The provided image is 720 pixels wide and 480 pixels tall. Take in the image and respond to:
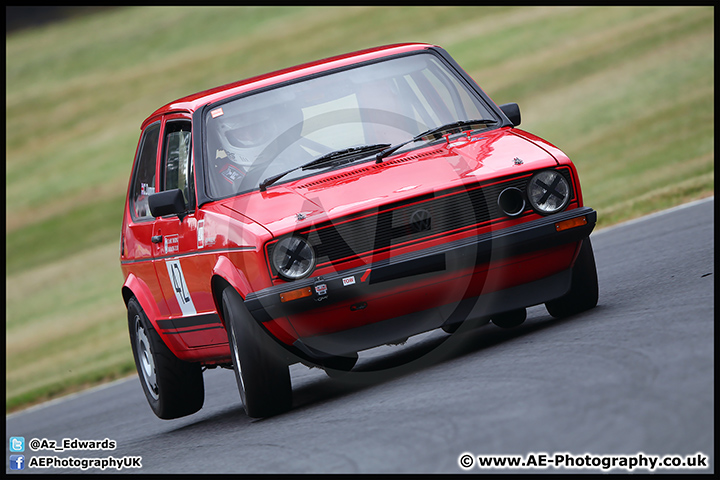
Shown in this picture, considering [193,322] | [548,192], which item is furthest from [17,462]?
[548,192]

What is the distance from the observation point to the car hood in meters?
5.92

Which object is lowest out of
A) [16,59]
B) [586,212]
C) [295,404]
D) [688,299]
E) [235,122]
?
[295,404]

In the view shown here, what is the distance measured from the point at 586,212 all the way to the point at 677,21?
24298 mm

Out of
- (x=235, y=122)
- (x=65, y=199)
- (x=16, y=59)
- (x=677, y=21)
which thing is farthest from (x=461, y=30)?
(x=235, y=122)

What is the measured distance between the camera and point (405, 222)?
596 centimetres

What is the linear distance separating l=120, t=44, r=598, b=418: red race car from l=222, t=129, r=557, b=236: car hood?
1 centimetres

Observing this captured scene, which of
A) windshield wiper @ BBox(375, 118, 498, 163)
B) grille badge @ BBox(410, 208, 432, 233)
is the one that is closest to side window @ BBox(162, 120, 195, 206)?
windshield wiper @ BBox(375, 118, 498, 163)

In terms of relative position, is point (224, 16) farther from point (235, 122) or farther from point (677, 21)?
point (235, 122)

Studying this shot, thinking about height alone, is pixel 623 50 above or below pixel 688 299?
above

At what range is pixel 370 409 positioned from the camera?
5664 mm

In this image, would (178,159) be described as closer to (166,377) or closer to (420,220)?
(166,377)

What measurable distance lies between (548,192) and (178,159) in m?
2.58

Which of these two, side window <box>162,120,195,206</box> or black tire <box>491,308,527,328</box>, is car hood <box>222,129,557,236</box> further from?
black tire <box>491,308,527,328</box>

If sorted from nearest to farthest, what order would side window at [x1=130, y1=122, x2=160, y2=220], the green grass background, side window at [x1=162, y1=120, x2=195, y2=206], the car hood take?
the car hood < side window at [x1=162, y1=120, x2=195, y2=206] < side window at [x1=130, y1=122, x2=160, y2=220] < the green grass background
